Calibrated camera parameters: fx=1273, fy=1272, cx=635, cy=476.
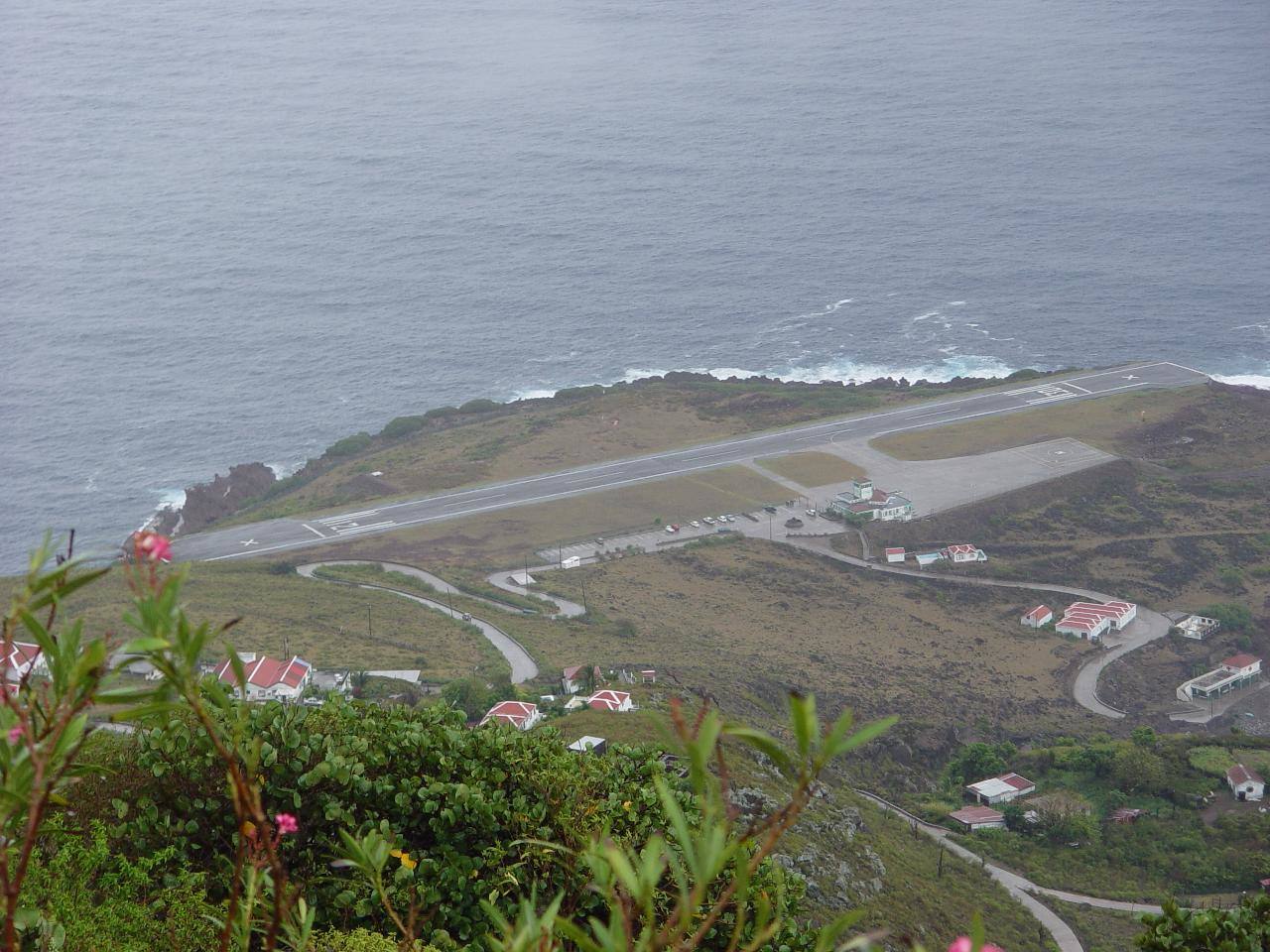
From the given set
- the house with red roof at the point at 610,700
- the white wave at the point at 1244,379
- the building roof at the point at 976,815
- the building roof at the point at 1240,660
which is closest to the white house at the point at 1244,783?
the building roof at the point at 976,815

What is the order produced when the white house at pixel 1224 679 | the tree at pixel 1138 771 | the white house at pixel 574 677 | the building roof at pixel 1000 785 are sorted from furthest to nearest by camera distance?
the white house at pixel 1224 679
the white house at pixel 574 677
the building roof at pixel 1000 785
the tree at pixel 1138 771

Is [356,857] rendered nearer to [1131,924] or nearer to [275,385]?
[1131,924]

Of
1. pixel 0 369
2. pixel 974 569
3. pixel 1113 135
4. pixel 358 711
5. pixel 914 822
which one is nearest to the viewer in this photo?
pixel 358 711

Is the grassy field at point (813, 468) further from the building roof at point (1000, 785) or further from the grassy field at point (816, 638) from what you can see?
the building roof at point (1000, 785)

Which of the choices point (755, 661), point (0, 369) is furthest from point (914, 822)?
point (0, 369)

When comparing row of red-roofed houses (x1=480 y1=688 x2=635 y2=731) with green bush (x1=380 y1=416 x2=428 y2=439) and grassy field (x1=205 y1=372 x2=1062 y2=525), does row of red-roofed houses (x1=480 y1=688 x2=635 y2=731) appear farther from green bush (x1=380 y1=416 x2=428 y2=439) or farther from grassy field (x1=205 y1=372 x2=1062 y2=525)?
green bush (x1=380 y1=416 x2=428 y2=439)

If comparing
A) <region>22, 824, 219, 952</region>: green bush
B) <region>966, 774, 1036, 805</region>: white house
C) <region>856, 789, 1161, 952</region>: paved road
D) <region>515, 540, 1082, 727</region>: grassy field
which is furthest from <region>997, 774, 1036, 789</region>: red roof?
<region>22, 824, 219, 952</region>: green bush
